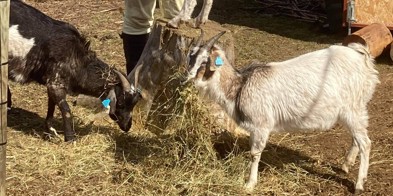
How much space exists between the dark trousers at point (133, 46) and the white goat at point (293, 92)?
5.84ft

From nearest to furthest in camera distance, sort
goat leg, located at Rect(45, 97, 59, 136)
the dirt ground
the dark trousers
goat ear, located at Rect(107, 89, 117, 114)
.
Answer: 1. the dirt ground
2. goat ear, located at Rect(107, 89, 117, 114)
3. goat leg, located at Rect(45, 97, 59, 136)
4. the dark trousers

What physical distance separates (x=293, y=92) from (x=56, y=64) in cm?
228

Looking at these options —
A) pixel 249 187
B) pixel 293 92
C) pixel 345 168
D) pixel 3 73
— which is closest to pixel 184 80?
pixel 293 92

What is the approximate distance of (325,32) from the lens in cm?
947

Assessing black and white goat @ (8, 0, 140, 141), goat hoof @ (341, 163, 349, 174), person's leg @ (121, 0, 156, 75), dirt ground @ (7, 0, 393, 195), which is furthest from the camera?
person's leg @ (121, 0, 156, 75)

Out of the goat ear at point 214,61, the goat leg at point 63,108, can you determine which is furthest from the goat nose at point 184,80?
the goat leg at point 63,108

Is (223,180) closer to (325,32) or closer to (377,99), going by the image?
(377,99)

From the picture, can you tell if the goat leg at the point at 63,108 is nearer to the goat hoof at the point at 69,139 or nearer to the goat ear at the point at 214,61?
the goat hoof at the point at 69,139

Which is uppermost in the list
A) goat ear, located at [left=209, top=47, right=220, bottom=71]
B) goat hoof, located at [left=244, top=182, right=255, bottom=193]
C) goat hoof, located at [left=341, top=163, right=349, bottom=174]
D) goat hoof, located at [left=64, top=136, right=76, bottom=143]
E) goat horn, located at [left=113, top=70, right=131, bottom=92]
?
goat ear, located at [left=209, top=47, right=220, bottom=71]

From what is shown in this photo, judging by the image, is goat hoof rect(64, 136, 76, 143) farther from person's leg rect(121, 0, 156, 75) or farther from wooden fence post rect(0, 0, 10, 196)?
wooden fence post rect(0, 0, 10, 196)

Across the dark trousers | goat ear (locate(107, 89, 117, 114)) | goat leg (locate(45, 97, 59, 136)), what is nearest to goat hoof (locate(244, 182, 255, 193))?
goat ear (locate(107, 89, 117, 114))

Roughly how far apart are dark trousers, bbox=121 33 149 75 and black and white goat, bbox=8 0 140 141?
583 mm

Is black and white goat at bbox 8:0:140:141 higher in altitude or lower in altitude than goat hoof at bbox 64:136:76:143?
higher

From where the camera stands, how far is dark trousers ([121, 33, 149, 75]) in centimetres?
629
